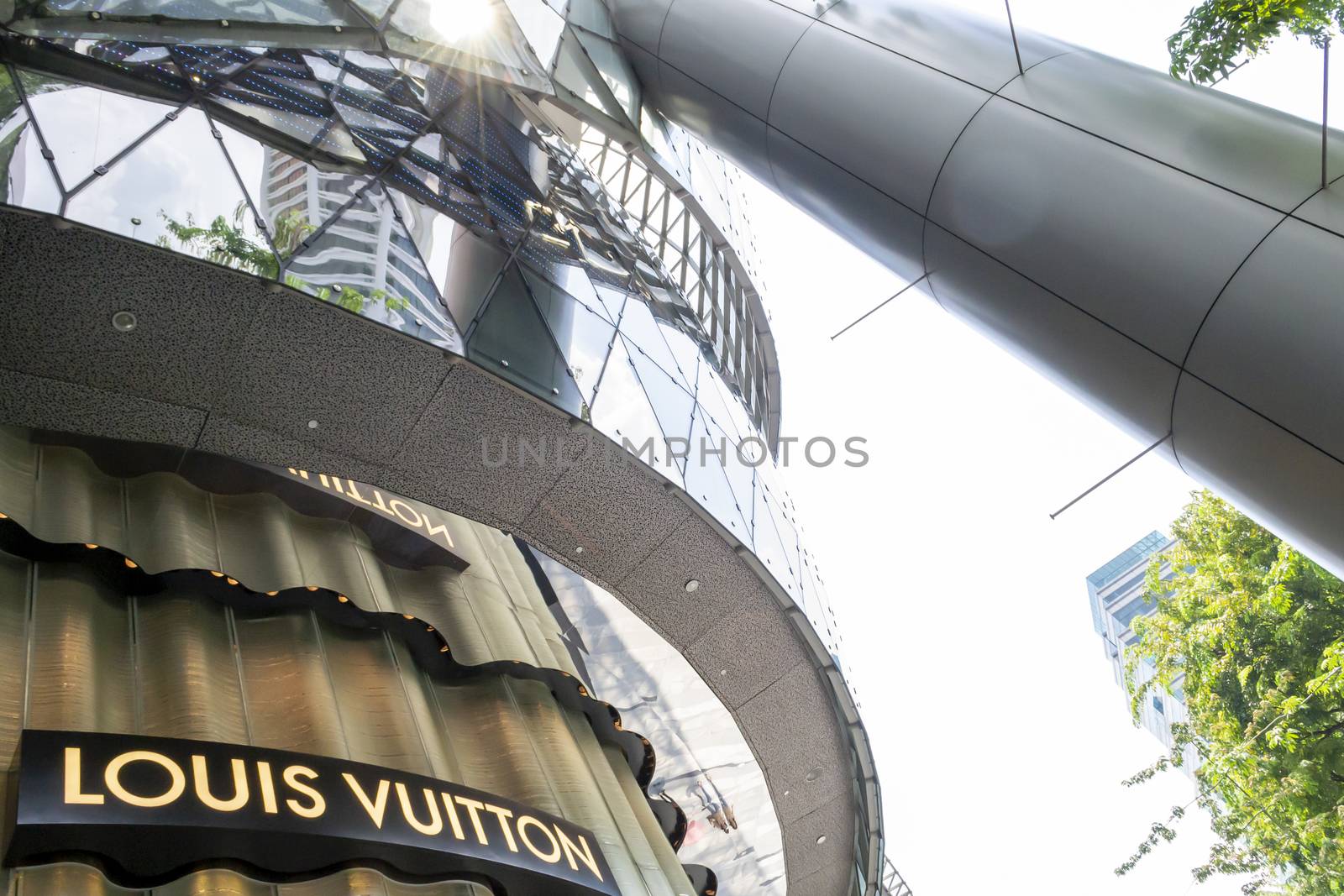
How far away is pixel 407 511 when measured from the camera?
38.2 feet

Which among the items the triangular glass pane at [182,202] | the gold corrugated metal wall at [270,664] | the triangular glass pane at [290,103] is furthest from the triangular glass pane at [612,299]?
the triangular glass pane at [182,202]

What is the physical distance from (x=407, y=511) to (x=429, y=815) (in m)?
4.71

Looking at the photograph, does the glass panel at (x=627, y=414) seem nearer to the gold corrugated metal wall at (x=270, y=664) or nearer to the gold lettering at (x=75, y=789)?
the gold corrugated metal wall at (x=270, y=664)

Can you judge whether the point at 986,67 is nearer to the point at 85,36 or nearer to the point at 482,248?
the point at 482,248

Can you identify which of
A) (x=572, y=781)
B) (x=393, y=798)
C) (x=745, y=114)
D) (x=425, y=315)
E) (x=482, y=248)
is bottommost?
(x=393, y=798)

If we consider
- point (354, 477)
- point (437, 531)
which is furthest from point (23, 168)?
A: point (437, 531)

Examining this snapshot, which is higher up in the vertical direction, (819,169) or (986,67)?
(819,169)

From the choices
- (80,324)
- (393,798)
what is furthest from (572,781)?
(80,324)

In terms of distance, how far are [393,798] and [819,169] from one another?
19.2 ft

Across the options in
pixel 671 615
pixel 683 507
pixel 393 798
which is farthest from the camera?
pixel 671 615

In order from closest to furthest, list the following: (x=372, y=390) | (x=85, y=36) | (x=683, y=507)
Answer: (x=85, y=36), (x=372, y=390), (x=683, y=507)

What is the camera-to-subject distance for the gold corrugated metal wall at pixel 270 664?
722 centimetres

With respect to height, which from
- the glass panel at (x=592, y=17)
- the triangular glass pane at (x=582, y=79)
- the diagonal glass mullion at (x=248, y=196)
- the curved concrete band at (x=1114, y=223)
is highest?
the glass panel at (x=592, y=17)

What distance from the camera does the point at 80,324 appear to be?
23.1 ft
